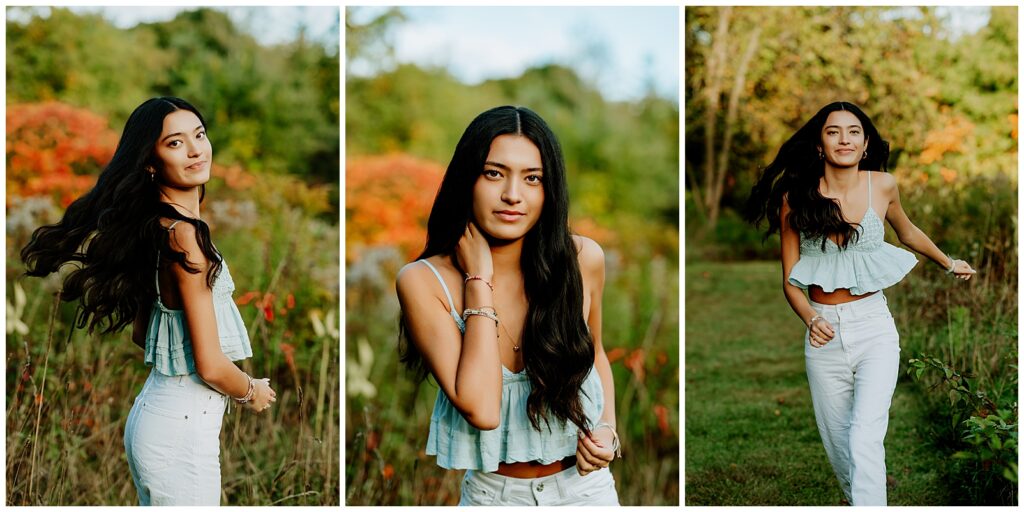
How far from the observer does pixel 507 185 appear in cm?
291

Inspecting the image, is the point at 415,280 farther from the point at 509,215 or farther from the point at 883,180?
the point at 883,180

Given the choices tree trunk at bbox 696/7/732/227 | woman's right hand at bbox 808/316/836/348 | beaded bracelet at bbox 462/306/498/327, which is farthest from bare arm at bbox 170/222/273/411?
tree trunk at bbox 696/7/732/227

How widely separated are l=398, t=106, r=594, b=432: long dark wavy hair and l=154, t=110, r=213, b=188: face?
862 millimetres

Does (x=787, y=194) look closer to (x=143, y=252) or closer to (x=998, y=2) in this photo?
(x=998, y=2)

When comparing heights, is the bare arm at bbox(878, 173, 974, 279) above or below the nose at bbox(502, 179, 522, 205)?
below

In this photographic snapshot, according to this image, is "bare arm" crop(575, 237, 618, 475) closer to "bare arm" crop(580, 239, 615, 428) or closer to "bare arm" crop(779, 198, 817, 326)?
"bare arm" crop(580, 239, 615, 428)

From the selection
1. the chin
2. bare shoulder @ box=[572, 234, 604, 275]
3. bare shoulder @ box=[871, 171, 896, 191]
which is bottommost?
bare shoulder @ box=[572, 234, 604, 275]

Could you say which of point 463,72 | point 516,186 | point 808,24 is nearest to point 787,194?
point 516,186

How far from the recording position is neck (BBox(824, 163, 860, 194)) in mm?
3686

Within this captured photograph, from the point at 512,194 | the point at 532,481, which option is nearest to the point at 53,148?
the point at 512,194

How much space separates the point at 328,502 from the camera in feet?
13.9

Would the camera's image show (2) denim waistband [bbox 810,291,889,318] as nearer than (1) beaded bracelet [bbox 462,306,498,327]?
No

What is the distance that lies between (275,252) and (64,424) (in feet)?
4.11

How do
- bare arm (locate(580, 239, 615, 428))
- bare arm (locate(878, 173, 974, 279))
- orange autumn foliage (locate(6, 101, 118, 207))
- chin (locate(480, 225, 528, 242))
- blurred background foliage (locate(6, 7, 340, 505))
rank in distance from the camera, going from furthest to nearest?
orange autumn foliage (locate(6, 101, 118, 207)), blurred background foliage (locate(6, 7, 340, 505)), bare arm (locate(878, 173, 974, 279)), bare arm (locate(580, 239, 615, 428)), chin (locate(480, 225, 528, 242))
